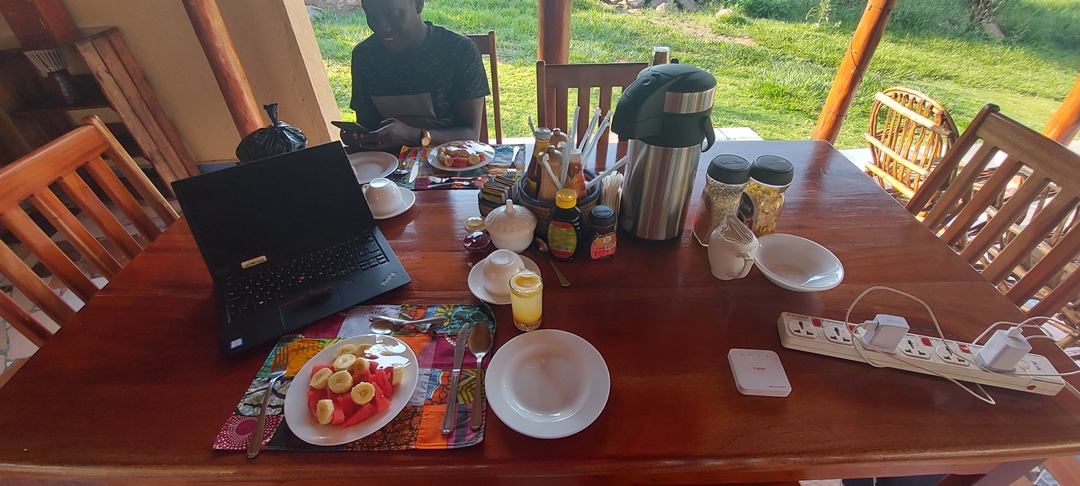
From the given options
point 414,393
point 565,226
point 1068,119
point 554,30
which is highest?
point 554,30

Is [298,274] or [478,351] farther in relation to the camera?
[298,274]

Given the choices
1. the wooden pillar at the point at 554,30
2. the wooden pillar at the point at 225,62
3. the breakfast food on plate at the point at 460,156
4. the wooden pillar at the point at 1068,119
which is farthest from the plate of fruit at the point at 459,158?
the wooden pillar at the point at 1068,119

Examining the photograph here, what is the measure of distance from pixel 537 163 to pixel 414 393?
0.50m

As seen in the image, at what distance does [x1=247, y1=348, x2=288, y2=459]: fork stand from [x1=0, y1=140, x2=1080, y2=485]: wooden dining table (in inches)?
0.9

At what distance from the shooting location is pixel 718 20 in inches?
144

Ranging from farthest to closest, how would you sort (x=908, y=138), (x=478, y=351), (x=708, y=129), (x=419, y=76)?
(x=908, y=138), (x=419, y=76), (x=708, y=129), (x=478, y=351)

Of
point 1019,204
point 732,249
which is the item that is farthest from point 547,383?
point 1019,204

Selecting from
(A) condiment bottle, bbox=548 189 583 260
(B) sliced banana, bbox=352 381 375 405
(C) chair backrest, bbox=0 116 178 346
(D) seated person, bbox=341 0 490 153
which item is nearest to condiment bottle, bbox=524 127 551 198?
(A) condiment bottle, bbox=548 189 583 260

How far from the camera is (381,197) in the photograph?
106 centimetres

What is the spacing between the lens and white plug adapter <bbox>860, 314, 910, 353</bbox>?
669 mm

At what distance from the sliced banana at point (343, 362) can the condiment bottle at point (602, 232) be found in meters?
0.48

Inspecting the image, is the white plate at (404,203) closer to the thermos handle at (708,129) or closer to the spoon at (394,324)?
the spoon at (394,324)

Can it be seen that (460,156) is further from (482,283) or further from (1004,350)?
(1004,350)

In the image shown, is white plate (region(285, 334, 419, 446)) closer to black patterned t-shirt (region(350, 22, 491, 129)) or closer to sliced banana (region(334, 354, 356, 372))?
sliced banana (region(334, 354, 356, 372))
